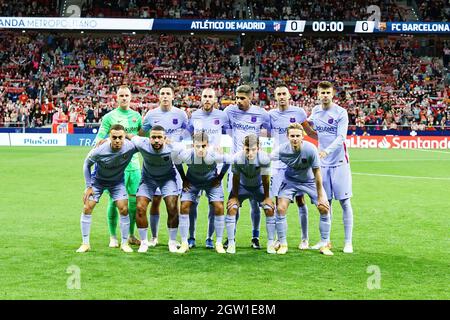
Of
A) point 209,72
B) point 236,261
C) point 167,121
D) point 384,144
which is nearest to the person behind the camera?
point 236,261

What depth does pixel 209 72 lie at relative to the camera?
4294 centimetres

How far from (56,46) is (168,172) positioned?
36754 millimetres

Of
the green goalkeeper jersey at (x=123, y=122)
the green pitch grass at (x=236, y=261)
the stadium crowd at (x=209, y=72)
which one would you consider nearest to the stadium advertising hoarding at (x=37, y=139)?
the stadium crowd at (x=209, y=72)

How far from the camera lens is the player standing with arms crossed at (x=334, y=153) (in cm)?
971

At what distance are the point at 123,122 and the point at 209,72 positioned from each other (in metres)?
33.1

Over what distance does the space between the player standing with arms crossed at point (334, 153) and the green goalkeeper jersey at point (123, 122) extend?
8.61 ft

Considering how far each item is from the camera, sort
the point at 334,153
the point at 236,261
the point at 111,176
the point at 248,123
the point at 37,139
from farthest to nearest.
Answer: the point at 37,139 < the point at 248,123 < the point at 334,153 < the point at 111,176 < the point at 236,261

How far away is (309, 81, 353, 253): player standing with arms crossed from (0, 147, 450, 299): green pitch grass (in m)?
0.60

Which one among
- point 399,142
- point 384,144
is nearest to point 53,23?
point 384,144

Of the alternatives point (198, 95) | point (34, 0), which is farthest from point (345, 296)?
point (34, 0)

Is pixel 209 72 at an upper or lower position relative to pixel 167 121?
upper

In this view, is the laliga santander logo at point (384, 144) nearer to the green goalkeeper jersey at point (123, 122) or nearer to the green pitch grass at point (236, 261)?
the green pitch grass at point (236, 261)

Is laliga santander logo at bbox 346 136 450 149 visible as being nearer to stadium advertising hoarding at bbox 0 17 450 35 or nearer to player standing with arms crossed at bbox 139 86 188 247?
stadium advertising hoarding at bbox 0 17 450 35

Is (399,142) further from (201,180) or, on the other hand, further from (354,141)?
(201,180)
